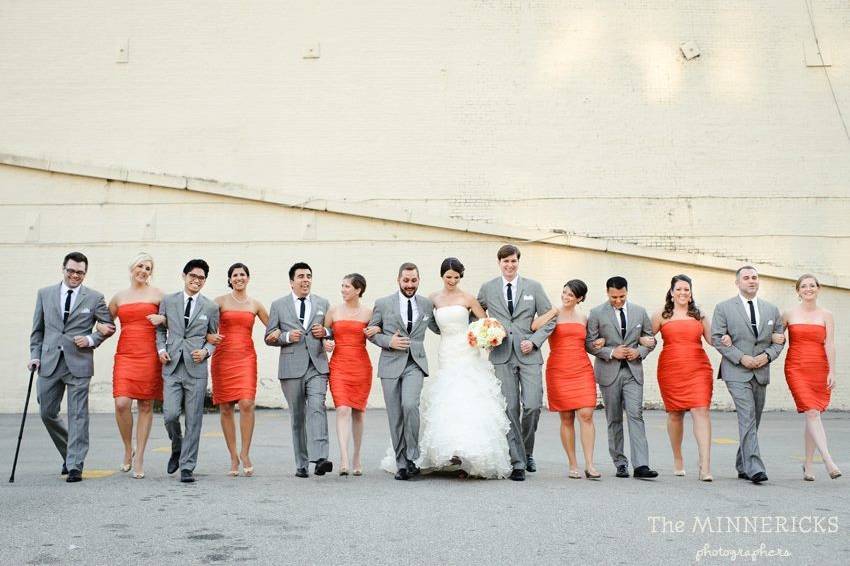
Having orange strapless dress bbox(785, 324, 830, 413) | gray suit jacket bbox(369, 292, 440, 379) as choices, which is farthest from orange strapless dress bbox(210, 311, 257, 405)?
orange strapless dress bbox(785, 324, 830, 413)

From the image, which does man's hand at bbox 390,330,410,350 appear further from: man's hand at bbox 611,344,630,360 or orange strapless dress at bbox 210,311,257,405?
man's hand at bbox 611,344,630,360

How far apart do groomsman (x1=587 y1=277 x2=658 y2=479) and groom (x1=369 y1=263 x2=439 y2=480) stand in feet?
5.67

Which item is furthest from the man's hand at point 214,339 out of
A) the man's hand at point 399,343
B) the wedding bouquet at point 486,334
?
the wedding bouquet at point 486,334

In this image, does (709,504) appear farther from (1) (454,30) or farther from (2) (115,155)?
(2) (115,155)

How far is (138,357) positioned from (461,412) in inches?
125

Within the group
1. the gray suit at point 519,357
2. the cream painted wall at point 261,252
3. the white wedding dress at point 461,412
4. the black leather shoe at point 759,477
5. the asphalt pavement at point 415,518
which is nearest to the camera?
the asphalt pavement at point 415,518

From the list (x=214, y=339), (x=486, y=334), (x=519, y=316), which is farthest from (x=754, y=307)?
(x=214, y=339)

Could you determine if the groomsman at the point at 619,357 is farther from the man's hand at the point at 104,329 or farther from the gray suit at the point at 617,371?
the man's hand at the point at 104,329

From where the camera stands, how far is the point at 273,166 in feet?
A: 62.0

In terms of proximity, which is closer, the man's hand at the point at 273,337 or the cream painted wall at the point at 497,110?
the man's hand at the point at 273,337

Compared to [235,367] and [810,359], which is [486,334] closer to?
[235,367]

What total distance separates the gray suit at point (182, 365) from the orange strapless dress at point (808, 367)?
224 inches

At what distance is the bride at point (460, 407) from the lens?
8.09 meters

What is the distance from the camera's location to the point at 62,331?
8.31 metres
